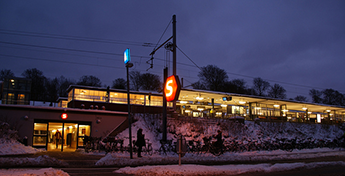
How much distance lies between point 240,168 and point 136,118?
578 inches

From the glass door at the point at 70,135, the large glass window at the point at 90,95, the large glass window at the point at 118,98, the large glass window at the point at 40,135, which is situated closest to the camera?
the large glass window at the point at 40,135

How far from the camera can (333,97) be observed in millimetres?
78000

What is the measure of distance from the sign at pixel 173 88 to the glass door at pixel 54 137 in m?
11.3

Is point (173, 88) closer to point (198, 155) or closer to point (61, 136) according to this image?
point (198, 155)

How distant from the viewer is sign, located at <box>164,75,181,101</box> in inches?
485

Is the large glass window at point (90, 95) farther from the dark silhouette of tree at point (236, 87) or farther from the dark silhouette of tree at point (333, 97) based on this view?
the dark silhouette of tree at point (333, 97)

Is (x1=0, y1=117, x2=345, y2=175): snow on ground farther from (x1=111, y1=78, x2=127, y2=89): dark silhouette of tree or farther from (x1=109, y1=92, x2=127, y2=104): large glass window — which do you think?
(x1=111, y1=78, x2=127, y2=89): dark silhouette of tree

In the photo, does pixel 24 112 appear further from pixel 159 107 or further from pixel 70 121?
pixel 159 107

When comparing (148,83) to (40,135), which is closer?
(40,135)

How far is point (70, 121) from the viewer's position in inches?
816

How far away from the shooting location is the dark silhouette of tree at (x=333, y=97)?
76.8m

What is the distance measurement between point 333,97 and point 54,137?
82713 mm

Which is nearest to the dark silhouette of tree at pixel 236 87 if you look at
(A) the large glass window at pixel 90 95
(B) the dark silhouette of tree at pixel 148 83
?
(B) the dark silhouette of tree at pixel 148 83

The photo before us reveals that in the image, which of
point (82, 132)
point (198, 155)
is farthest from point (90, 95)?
point (198, 155)
